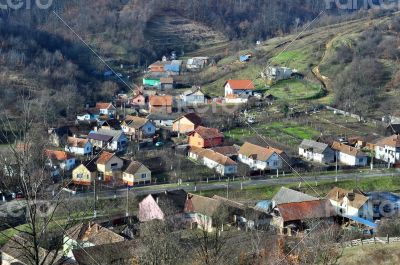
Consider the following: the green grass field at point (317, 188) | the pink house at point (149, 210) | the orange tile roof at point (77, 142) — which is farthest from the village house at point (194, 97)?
the pink house at point (149, 210)

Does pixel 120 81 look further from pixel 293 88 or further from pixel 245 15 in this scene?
pixel 245 15

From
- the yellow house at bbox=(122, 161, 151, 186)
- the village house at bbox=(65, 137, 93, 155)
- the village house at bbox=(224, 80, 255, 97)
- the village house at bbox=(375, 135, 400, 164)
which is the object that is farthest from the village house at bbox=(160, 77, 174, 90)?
the yellow house at bbox=(122, 161, 151, 186)

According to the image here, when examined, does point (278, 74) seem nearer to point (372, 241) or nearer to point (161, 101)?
point (161, 101)

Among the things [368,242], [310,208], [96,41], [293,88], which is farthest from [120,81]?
[368,242]

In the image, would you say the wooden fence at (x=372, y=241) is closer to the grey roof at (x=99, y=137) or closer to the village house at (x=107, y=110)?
the grey roof at (x=99, y=137)

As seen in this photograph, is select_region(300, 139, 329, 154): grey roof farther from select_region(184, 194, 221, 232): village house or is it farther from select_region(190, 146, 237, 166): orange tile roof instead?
select_region(184, 194, 221, 232): village house

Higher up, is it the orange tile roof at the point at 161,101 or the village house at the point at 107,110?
the orange tile roof at the point at 161,101
